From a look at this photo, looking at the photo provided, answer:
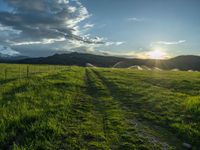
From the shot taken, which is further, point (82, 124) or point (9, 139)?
point (82, 124)

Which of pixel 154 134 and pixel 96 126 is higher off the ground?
pixel 96 126

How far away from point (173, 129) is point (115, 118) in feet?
10.3

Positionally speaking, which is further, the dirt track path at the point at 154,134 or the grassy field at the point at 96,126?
the dirt track path at the point at 154,134

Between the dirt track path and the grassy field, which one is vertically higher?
the grassy field

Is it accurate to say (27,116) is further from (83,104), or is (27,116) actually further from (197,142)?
(197,142)

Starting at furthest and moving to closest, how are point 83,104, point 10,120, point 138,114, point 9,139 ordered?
1. point 83,104
2. point 138,114
3. point 10,120
4. point 9,139

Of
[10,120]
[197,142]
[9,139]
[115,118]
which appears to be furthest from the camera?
[115,118]

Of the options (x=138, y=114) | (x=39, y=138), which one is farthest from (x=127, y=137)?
(x=138, y=114)

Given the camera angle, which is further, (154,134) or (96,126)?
(96,126)

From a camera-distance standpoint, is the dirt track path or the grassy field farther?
the dirt track path

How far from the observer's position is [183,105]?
63.4ft

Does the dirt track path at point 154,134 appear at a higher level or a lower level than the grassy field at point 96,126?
lower

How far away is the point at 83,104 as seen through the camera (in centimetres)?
1834

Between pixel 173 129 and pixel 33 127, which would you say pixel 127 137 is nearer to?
pixel 173 129
